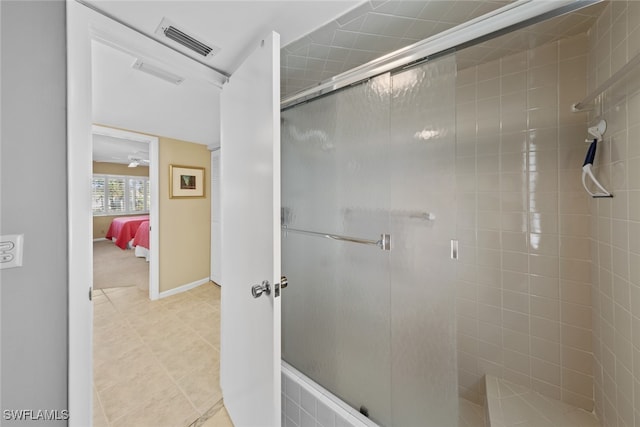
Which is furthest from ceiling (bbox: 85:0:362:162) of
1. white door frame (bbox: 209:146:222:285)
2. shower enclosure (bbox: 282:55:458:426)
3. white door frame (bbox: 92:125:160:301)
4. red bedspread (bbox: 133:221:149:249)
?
red bedspread (bbox: 133:221:149:249)

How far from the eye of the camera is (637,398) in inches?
35.5

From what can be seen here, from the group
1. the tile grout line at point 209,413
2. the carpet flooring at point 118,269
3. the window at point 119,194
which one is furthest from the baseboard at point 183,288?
the window at point 119,194

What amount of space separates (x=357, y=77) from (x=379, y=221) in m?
0.75

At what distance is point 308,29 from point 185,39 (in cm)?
60

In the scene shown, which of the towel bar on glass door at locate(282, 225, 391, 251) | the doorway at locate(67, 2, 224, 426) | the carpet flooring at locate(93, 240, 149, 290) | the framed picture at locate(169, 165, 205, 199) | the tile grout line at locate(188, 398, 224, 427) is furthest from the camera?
the carpet flooring at locate(93, 240, 149, 290)

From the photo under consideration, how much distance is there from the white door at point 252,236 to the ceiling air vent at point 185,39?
0.54 ft

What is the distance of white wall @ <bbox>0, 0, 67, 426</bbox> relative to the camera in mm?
800

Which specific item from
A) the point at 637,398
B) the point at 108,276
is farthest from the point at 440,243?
the point at 108,276

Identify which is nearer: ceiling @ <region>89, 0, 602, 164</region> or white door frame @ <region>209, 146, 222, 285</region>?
ceiling @ <region>89, 0, 602, 164</region>

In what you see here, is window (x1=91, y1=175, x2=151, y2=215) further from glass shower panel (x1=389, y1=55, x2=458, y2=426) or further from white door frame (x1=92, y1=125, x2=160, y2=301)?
glass shower panel (x1=389, y1=55, x2=458, y2=426)

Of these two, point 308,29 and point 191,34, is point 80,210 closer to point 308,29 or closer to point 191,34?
point 191,34

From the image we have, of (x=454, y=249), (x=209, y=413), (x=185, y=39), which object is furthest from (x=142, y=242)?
(x=454, y=249)

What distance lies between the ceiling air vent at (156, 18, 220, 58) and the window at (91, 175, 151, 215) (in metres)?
6.57

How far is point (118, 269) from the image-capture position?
4023 mm
